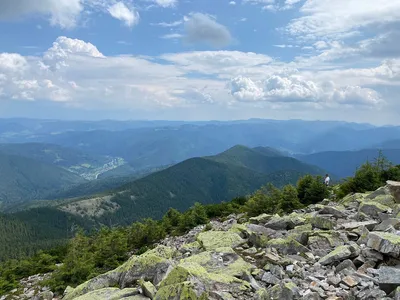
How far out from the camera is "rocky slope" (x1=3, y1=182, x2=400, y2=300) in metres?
10.8

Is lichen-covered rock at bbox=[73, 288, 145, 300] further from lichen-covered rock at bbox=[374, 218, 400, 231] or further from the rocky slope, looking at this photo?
lichen-covered rock at bbox=[374, 218, 400, 231]

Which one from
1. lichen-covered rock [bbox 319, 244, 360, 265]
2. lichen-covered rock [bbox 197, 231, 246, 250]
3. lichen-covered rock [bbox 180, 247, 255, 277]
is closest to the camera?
lichen-covered rock [bbox 319, 244, 360, 265]

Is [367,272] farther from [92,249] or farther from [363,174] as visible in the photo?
[92,249]

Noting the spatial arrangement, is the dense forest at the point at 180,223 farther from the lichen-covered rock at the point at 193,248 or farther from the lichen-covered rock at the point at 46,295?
the lichen-covered rock at the point at 193,248

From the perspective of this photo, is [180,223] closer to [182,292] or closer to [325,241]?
[325,241]

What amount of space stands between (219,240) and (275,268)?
239 inches

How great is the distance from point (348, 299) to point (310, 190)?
87.4ft

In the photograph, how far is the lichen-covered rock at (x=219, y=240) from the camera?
18336 millimetres

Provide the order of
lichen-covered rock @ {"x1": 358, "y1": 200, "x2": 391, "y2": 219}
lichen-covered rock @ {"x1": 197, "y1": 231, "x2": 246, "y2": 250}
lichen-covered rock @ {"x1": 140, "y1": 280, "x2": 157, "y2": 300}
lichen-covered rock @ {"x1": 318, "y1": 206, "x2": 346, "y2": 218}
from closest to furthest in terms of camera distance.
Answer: lichen-covered rock @ {"x1": 140, "y1": 280, "x2": 157, "y2": 300} → lichen-covered rock @ {"x1": 197, "y1": 231, "x2": 246, "y2": 250} → lichen-covered rock @ {"x1": 358, "y1": 200, "x2": 391, "y2": 219} → lichen-covered rock @ {"x1": 318, "y1": 206, "x2": 346, "y2": 218}

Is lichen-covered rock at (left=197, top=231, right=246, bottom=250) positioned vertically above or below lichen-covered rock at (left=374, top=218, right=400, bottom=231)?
below

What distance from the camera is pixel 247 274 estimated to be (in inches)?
514

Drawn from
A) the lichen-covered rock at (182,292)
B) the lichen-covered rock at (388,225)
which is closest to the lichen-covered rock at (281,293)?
the lichen-covered rock at (182,292)

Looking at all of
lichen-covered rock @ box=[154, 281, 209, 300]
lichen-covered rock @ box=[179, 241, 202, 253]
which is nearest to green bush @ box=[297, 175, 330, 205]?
lichen-covered rock @ box=[179, 241, 202, 253]

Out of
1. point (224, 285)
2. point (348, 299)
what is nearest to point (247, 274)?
point (224, 285)
